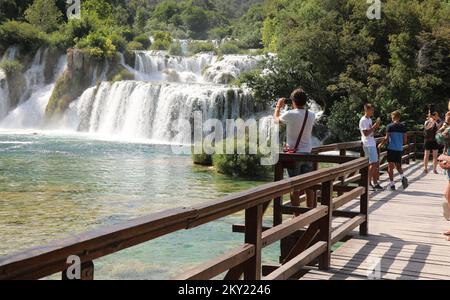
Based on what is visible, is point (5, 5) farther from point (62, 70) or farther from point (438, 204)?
point (438, 204)

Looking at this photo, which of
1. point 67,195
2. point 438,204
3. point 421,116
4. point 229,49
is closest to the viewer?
point 438,204

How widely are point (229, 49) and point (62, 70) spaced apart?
2509cm

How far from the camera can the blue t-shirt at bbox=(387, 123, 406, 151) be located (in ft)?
40.0

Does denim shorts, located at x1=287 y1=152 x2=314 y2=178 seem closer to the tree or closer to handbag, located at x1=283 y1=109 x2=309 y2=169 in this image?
handbag, located at x1=283 y1=109 x2=309 y2=169

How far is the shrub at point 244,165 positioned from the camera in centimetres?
1972

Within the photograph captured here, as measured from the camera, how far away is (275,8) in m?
68.4

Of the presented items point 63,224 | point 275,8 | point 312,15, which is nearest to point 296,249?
Answer: point 63,224

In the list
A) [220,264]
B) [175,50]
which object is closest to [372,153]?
[220,264]

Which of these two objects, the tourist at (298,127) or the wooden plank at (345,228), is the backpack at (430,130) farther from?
the tourist at (298,127)

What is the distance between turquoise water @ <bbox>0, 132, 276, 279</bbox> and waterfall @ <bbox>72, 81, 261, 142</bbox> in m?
4.72

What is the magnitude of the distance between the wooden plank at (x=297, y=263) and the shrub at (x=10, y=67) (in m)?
40.6

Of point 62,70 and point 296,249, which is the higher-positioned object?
point 62,70

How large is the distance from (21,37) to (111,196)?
111 ft

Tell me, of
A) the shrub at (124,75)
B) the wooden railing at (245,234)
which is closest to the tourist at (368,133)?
the wooden railing at (245,234)
